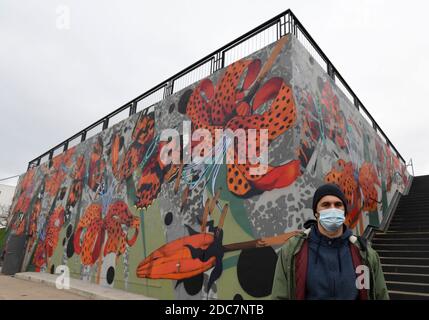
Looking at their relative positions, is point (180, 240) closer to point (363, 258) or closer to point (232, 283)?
point (232, 283)

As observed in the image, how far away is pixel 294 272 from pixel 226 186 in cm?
397

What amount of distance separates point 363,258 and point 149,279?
5997 mm

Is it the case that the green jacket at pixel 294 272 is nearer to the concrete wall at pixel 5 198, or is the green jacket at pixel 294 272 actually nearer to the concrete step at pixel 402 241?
the concrete step at pixel 402 241

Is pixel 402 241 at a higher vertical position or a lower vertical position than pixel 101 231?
lower

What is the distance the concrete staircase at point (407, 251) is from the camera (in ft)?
16.1

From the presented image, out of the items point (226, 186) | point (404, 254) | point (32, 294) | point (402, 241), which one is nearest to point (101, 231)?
point (32, 294)

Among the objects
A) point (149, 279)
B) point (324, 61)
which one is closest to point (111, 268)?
point (149, 279)

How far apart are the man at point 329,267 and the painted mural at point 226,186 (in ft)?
9.22

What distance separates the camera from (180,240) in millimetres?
6457

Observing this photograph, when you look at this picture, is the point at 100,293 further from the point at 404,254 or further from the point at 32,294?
the point at 404,254

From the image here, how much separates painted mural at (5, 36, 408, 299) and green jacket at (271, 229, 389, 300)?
9.23 ft

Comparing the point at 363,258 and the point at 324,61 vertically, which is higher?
the point at 324,61

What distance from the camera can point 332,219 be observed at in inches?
81.7

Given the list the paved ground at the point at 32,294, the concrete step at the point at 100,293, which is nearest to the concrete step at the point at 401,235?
the concrete step at the point at 100,293
